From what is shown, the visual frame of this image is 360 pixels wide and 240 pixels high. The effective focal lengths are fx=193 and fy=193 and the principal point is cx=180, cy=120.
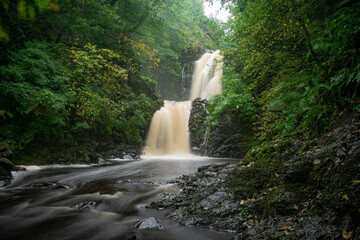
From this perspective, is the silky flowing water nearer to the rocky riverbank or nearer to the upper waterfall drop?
the rocky riverbank

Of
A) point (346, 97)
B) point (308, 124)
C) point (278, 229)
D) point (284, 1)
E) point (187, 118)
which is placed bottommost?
point (278, 229)

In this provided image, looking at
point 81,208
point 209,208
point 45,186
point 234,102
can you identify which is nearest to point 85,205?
point 81,208

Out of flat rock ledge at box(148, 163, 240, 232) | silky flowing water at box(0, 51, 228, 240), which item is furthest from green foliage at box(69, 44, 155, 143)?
flat rock ledge at box(148, 163, 240, 232)

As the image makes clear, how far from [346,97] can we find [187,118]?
1588 cm

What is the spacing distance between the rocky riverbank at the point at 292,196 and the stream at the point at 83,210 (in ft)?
1.27

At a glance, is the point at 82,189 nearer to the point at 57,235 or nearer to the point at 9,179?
the point at 9,179

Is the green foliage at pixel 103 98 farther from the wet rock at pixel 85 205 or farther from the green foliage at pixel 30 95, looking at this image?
the wet rock at pixel 85 205

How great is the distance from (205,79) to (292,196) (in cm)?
2418

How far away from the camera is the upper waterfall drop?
2311 centimetres

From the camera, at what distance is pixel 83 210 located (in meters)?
3.88

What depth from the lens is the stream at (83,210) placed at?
113 inches

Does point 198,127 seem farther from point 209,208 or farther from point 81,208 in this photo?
point 209,208

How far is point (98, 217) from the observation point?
3.59 meters

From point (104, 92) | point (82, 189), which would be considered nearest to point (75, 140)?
point (104, 92)
